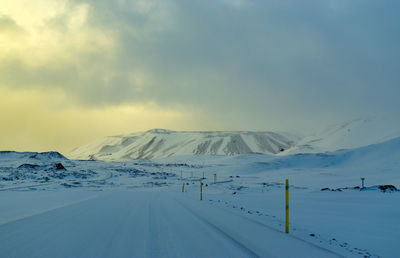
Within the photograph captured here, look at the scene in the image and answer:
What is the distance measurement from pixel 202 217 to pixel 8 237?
15.8 feet

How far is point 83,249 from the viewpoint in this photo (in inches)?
204

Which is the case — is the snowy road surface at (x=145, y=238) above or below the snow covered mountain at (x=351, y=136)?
below

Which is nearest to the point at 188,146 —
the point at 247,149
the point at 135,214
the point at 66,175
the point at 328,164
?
the point at 247,149

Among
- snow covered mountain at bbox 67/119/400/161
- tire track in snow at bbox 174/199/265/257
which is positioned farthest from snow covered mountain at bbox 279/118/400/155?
tire track in snow at bbox 174/199/265/257

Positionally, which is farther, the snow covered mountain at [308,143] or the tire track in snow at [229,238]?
the snow covered mountain at [308,143]

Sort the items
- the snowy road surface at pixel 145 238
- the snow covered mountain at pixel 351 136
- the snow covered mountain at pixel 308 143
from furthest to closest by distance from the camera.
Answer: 1. the snow covered mountain at pixel 308 143
2. the snow covered mountain at pixel 351 136
3. the snowy road surface at pixel 145 238

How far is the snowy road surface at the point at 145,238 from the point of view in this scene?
506 cm

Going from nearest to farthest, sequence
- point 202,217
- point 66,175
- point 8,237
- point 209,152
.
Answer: point 8,237 → point 202,217 → point 66,175 → point 209,152

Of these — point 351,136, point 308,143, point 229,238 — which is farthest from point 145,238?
point 308,143

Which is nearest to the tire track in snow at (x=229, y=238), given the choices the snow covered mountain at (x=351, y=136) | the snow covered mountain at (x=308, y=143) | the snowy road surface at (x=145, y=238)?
the snowy road surface at (x=145, y=238)

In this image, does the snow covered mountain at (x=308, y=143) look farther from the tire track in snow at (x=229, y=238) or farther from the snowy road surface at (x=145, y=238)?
the snowy road surface at (x=145, y=238)

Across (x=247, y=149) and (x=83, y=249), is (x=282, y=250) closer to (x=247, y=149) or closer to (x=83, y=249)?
(x=83, y=249)

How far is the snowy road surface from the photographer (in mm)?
5059

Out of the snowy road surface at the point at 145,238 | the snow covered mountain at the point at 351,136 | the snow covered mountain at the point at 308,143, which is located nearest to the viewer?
the snowy road surface at the point at 145,238
